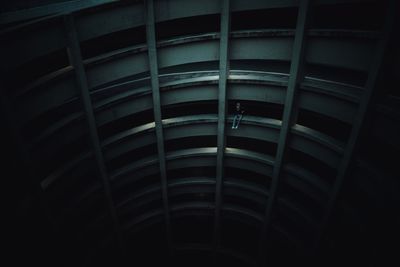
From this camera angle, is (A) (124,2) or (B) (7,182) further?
(B) (7,182)

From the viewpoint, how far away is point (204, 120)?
20562 millimetres

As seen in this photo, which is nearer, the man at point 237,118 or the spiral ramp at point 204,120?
the spiral ramp at point 204,120

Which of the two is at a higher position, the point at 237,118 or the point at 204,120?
the point at 237,118

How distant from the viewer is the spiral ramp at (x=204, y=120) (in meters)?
14.4

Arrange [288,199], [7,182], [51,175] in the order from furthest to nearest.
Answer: [288,199]
[51,175]
[7,182]

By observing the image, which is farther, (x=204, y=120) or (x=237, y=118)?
(x=204, y=120)

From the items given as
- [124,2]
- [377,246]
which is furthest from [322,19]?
[377,246]

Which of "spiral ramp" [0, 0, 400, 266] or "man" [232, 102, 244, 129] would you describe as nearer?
"spiral ramp" [0, 0, 400, 266]

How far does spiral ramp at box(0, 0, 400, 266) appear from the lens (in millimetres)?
14367

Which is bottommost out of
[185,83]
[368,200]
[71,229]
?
[71,229]

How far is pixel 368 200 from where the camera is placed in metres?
18.5

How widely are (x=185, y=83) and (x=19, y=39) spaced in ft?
29.5

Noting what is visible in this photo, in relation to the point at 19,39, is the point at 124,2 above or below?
above

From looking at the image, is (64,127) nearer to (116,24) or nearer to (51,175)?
(51,175)
